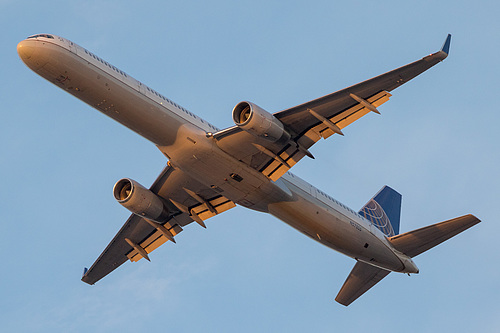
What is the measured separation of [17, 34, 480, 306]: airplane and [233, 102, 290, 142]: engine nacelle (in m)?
0.05

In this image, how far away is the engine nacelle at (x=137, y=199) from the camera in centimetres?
4341

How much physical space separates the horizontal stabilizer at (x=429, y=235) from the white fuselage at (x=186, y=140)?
7.42ft

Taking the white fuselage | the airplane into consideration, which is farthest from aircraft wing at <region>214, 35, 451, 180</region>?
the white fuselage

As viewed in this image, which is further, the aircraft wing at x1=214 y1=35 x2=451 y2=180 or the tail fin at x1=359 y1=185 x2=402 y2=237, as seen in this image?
the tail fin at x1=359 y1=185 x2=402 y2=237

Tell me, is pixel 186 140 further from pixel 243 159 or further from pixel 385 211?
pixel 385 211

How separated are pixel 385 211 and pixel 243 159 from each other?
15912mm

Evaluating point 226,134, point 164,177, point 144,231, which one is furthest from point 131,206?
point 226,134

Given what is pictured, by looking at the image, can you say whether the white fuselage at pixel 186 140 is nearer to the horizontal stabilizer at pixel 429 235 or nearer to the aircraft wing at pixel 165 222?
the horizontal stabilizer at pixel 429 235

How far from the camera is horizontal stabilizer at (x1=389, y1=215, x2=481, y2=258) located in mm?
42469

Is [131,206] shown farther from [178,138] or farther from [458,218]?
[458,218]

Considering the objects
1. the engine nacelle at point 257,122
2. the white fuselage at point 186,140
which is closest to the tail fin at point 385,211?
the white fuselage at point 186,140

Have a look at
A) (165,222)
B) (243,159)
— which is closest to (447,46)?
(243,159)

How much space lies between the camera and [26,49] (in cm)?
3659

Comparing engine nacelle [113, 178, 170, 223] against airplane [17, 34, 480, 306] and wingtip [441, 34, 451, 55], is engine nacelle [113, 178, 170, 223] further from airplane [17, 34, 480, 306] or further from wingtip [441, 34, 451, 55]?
wingtip [441, 34, 451, 55]
